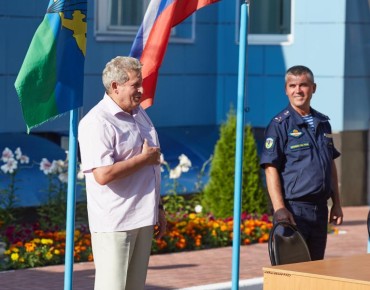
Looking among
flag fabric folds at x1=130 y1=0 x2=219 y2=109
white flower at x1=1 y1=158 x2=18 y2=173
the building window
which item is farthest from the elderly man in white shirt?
the building window

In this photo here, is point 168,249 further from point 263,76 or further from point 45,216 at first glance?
point 263,76

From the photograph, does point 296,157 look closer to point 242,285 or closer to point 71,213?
point 71,213

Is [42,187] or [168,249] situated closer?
[168,249]

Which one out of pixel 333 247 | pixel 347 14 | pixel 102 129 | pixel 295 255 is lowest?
pixel 333 247

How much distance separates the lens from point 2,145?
13734mm

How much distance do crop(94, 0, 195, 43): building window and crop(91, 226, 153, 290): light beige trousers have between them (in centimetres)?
883

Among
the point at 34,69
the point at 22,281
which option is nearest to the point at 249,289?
the point at 22,281

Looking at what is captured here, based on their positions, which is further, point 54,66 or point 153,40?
point 153,40

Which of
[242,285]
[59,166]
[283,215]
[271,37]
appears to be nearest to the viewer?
[283,215]

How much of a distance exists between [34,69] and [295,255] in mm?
1844

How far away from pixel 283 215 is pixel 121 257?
1311mm

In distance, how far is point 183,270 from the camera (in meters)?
10.7

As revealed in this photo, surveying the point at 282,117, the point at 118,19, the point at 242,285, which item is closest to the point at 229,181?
the point at 118,19

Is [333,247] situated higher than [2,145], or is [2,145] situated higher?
[2,145]
